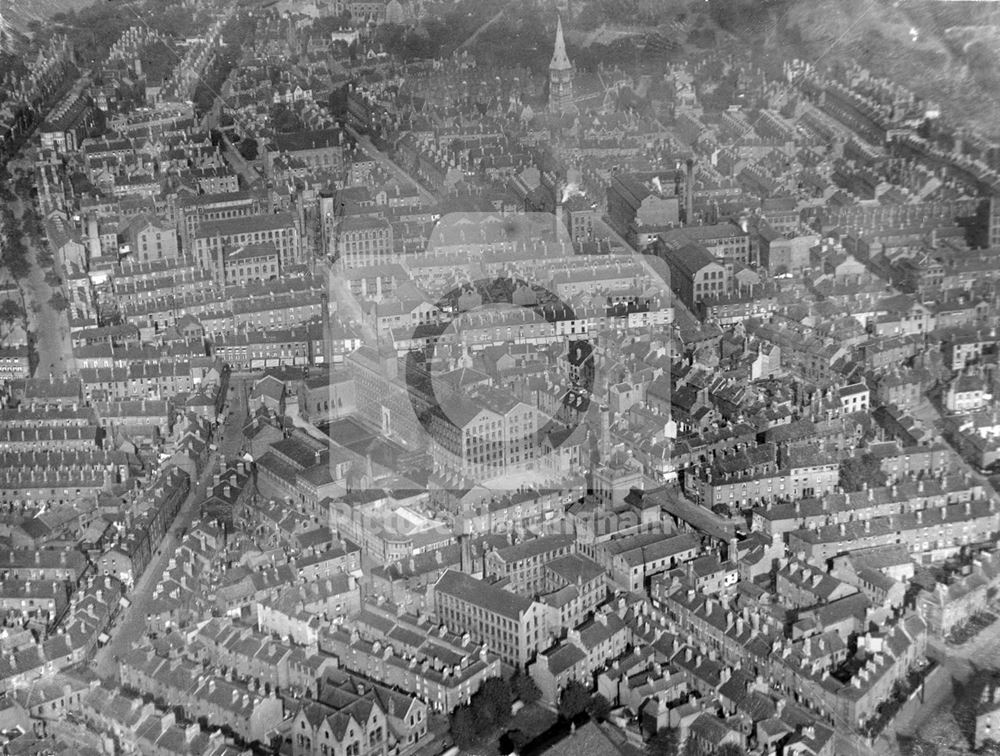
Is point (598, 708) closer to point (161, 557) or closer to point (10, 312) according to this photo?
point (161, 557)

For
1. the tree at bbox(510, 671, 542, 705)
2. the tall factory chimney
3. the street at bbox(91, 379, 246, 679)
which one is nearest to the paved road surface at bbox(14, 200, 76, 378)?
the street at bbox(91, 379, 246, 679)

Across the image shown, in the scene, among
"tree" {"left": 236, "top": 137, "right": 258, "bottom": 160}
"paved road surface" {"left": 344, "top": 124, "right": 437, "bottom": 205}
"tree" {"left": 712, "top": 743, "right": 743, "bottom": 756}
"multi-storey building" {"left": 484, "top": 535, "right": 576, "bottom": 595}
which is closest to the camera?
"tree" {"left": 712, "top": 743, "right": 743, "bottom": 756}

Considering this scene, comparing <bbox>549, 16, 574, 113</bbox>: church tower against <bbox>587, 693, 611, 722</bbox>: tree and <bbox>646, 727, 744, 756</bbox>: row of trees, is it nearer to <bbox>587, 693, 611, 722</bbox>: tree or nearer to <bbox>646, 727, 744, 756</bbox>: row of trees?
<bbox>587, 693, 611, 722</bbox>: tree

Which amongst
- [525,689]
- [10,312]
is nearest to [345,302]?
[10,312]

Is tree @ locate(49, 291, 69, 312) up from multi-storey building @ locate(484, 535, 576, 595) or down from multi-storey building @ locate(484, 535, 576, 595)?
up

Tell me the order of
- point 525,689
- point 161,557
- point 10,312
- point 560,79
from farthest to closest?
point 560,79 → point 10,312 → point 161,557 → point 525,689

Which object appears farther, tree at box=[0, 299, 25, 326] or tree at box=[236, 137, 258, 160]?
tree at box=[236, 137, 258, 160]
